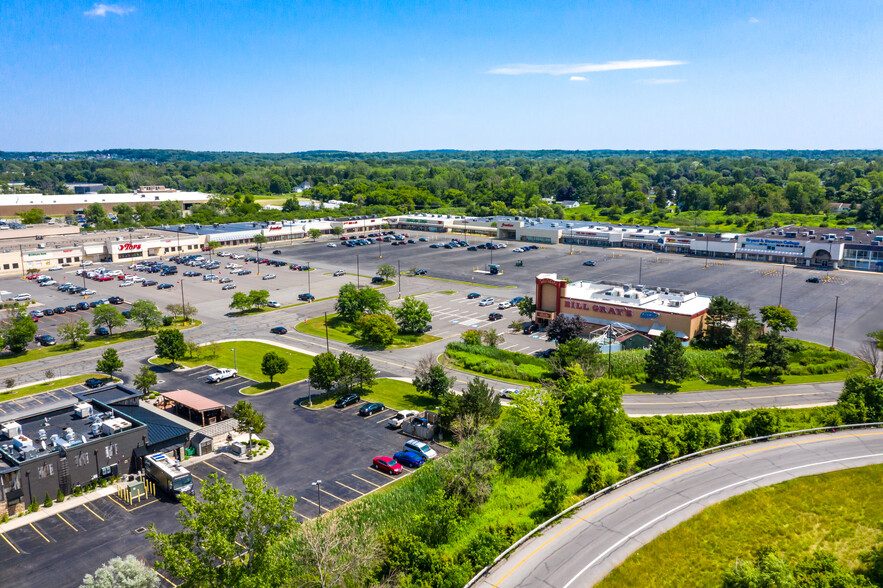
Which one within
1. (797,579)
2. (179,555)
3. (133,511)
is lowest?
(133,511)

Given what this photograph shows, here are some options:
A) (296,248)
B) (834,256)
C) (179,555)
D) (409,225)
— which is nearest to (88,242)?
(296,248)

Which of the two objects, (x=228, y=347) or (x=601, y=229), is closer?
(x=228, y=347)

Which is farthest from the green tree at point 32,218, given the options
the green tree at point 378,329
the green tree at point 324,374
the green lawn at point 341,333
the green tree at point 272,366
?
the green tree at point 324,374

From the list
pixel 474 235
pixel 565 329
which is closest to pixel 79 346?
pixel 565 329

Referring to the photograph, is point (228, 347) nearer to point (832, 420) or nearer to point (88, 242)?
point (832, 420)

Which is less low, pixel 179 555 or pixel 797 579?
pixel 179 555

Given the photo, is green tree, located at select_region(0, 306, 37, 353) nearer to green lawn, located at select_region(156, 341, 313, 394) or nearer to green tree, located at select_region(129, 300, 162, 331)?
green tree, located at select_region(129, 300, 162, 331)
